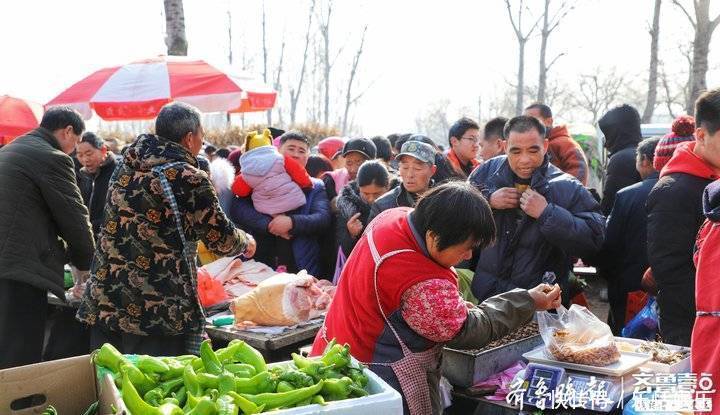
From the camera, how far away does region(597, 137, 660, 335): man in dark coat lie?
3.68 m

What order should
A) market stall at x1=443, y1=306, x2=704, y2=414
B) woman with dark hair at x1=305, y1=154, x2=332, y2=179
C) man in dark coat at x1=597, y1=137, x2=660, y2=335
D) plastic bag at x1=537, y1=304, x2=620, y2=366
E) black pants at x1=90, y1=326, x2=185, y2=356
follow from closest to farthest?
1. market stall at x1=443, y1=306, x2=704, y2=414
2. plastic bag at x1=537, y1=304, x2=620, y2=366
3. black pants at x1=90, y1=326, x2=185, y2=356
4. man in dark coat at x1=597, y1=137, x2=660, y2=335
5. woman with dark hair at x1=305, y1=154, x2=332, y2=179

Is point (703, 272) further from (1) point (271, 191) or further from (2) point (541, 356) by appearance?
(1) point (271, 191)

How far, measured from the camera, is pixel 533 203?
3154mm

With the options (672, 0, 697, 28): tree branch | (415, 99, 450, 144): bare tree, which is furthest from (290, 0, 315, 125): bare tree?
(415, 99, 450, 144): bare tree

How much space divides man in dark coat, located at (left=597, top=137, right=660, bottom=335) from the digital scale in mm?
1467

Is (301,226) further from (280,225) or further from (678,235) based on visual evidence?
(678,235)

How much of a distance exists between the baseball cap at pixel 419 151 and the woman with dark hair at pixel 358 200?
14.3 inches

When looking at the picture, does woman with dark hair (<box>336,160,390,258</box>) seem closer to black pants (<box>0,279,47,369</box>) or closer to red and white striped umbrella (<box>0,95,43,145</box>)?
black pants (<box>0,279,47,369</box>)

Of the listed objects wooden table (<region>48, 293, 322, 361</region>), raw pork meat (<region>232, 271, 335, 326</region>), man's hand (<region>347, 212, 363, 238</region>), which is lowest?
wooden table (<region>48, 293, 322, 361</region>)

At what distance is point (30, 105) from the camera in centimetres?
855

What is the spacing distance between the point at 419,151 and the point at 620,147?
7.33ft

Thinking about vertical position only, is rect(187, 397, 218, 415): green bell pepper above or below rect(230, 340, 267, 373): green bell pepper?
above

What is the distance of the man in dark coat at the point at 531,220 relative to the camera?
10.4ft

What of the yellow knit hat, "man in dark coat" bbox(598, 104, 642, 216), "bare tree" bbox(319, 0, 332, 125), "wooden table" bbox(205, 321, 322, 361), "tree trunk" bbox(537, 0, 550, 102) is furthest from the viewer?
"bare tree" bbox(319, 0, 332, 125)
